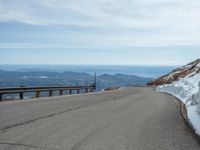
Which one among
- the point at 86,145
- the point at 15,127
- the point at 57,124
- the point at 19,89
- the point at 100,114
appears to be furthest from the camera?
the point at 19,89

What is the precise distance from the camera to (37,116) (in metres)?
13.4

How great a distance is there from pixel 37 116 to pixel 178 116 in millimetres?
4984

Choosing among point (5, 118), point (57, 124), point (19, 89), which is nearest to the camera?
point (57, 124)

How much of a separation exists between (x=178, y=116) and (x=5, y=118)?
602 cm

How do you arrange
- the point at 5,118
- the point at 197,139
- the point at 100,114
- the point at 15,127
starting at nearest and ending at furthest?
the point at 197,139, the point at 15,127, the point at 5,118, the point at 100,114

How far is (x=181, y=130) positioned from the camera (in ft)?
37.1

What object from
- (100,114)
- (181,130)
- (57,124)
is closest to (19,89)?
(100,114)

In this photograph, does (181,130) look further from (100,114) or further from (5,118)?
(5,118)

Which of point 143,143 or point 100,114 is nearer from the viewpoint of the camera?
point 143,143

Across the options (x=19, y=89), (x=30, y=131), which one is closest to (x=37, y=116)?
(x=30, y=131)

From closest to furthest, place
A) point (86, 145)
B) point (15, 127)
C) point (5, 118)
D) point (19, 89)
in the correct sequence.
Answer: point (86, 145)
point (15, 127)
point (5, 118)
point (19, 89)

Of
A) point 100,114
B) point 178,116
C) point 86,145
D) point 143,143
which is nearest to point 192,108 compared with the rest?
point 178,116

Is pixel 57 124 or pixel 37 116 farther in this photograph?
pixel 37 116

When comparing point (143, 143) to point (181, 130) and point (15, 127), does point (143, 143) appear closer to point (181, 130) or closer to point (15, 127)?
point (181, 130)
